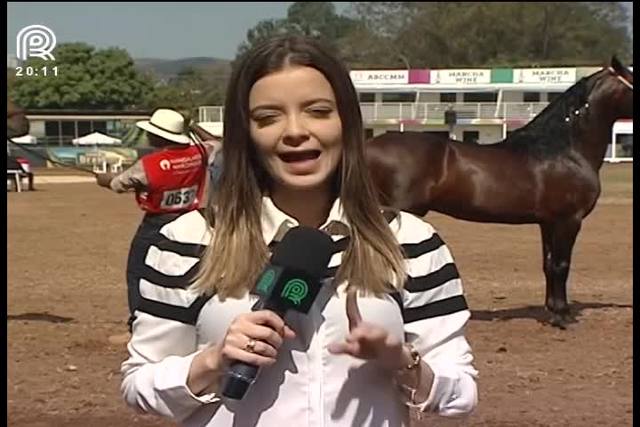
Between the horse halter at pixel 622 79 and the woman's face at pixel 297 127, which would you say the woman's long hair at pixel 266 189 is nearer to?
the woman's face at pixel 297 127

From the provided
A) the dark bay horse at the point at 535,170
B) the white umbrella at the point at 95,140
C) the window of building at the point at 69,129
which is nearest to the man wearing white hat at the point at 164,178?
the dark bay horse at the point at 535,170

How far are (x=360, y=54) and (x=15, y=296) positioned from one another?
6129 centimetres

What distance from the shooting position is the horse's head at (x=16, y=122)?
8.82 meters

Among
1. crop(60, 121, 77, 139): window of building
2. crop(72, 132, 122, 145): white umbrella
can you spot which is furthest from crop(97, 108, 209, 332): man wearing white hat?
crop(60, 121, 77, 139): window of building

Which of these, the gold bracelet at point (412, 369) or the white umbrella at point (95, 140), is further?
the white umbrella at point (95, 140)

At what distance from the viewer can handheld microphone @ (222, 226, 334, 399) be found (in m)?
1.94

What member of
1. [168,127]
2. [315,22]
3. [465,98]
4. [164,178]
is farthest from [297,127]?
[465,98]

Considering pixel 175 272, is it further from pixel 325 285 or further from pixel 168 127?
pixel 168 127

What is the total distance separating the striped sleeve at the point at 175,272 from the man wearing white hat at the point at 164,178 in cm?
566

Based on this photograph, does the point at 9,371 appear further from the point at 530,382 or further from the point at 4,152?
the point at 530,382

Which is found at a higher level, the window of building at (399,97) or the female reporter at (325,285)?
the female reporter at (325,285)

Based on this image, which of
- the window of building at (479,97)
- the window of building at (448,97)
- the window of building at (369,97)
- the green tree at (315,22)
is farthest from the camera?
the window of building at (479,97)

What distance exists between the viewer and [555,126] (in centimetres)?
973

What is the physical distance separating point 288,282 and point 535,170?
7.88 m
